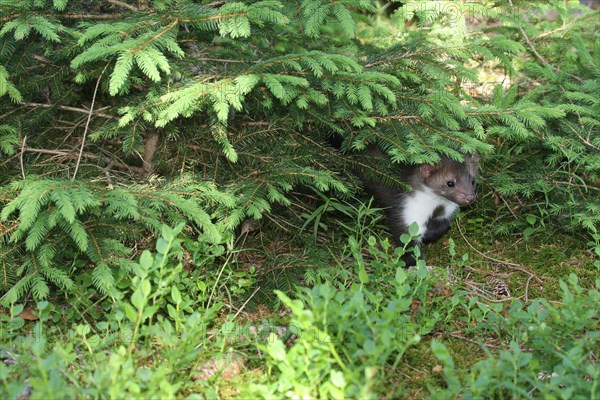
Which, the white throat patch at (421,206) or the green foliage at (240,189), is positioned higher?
the green foliage at (240,189)

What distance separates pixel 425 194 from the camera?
521 centimetres

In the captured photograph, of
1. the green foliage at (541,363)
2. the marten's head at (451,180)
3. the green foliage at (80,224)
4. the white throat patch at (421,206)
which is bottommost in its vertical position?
the white throat patch at (421,206)

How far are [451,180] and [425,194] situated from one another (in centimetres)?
23

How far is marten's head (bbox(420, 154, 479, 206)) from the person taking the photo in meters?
5.10

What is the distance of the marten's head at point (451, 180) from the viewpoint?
5.10 metres

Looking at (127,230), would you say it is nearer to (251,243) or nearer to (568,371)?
(251,243)

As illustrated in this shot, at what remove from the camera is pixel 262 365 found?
3658 millimetres

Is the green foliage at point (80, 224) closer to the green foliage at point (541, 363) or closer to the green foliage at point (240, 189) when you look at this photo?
the green foliage at point (240, 189)

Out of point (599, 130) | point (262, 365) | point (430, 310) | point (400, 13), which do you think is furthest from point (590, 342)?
point (400, 13)

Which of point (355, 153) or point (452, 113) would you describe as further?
point (355, 153)

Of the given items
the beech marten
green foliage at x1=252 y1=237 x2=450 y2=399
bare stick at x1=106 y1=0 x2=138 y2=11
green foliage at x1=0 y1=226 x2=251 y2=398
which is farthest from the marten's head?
A: bare stick at x1=106 y1=0 x2=138 y2=11

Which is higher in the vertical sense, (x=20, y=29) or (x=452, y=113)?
(x=20, y=29)

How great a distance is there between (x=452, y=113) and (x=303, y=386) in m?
2.42

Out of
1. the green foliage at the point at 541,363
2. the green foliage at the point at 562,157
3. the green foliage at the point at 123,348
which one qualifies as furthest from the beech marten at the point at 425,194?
the green foliage at the point at 123,348
